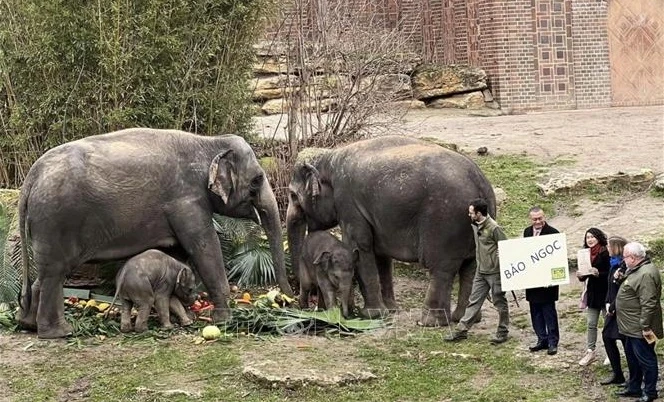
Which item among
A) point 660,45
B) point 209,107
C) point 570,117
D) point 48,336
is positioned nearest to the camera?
point 48,336

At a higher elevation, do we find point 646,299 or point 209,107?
point 209,107

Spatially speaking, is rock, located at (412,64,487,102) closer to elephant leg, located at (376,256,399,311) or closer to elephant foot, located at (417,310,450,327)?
elephant leg, located at (376,256,399,311)

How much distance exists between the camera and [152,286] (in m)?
10.8

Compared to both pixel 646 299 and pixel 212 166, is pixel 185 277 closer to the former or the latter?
pixel 212 166

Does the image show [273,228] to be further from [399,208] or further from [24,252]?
[24,252]

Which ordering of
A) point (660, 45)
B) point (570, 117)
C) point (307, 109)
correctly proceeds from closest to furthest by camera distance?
point (307, 109) → point (570, 117) → point (660, 45)

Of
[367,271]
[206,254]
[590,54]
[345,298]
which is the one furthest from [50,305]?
[590,54]

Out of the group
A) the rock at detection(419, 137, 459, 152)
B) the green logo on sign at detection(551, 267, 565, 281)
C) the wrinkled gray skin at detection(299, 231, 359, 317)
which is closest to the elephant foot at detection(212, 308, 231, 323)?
the wrinkled gray skin at detection(299, 231, 359, 317)

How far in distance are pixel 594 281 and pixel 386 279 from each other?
10.7 feet

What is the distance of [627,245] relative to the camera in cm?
846

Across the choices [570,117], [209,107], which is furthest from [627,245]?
[570,117]

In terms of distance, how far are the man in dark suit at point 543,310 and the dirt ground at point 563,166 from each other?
0.46 ft

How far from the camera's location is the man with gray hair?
830 centimetres

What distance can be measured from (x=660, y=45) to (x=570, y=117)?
4.43 m
